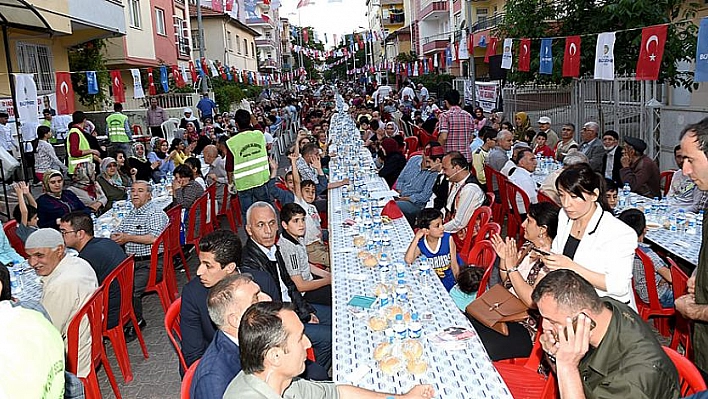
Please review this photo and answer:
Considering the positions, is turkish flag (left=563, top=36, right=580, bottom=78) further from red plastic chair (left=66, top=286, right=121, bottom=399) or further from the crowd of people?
red plastic chair (left=66, top=286, right=121, bottom=399)

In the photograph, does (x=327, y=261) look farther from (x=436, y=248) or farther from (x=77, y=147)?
(x=77, y=147)

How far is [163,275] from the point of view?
19.9ft

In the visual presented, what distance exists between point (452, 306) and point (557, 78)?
927 cm

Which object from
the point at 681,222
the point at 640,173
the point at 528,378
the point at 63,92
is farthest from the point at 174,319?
the point at 63,92

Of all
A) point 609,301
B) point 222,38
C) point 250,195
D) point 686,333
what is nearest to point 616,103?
point 250,195

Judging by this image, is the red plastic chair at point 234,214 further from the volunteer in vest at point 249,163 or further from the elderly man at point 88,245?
the elderly man at point 88,245

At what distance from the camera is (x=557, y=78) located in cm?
1215

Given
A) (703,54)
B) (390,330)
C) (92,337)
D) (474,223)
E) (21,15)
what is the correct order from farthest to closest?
1. (21,15)
2. (703,54)
3. (474,223)
4. (92,337)
5. (390,330)

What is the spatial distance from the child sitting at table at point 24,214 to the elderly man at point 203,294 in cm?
346

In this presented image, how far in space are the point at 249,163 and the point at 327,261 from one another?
232 centimetres

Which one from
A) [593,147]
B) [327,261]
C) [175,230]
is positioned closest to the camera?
[327,261]

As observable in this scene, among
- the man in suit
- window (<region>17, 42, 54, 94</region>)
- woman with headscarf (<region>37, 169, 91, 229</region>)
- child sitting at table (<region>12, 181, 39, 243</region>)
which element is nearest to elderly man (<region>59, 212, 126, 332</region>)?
child sitting at table (<region>12, 181, 39, 243</region>)

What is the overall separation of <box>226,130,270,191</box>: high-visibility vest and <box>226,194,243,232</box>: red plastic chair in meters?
1.26

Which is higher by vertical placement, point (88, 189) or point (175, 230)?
point (88, 189)
